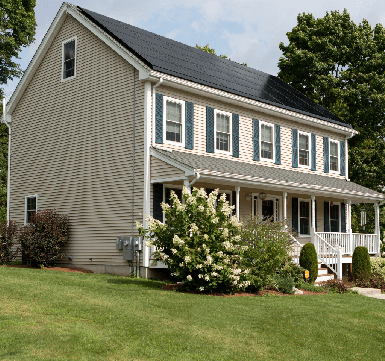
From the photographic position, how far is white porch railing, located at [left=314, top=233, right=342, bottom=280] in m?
17.0

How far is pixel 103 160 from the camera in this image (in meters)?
16.3

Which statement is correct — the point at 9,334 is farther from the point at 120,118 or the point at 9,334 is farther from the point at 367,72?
the point at 367,72

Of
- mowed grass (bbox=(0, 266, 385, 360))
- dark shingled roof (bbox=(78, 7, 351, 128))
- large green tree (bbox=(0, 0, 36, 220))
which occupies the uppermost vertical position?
large green tree (bbox=(0, 0, 36, 220))

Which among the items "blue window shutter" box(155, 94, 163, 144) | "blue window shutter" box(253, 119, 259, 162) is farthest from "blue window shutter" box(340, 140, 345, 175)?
"blue window shutter" box(155, 94, 163, 144)

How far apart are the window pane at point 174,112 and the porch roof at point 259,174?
1.12 m

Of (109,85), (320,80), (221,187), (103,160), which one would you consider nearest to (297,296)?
(221,187)

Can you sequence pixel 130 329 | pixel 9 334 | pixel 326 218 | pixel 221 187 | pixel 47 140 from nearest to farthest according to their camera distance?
pixel 9 334 < pixel 130 329 < pixel 221 187 < pixel 47 140 < pixel 326 218

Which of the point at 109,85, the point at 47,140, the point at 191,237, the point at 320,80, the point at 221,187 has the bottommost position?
the point at 191,237

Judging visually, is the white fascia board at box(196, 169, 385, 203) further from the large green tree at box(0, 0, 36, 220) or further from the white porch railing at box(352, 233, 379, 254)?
the large green tree at box(0, 0, 36, 220)

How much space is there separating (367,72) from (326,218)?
12239 mm

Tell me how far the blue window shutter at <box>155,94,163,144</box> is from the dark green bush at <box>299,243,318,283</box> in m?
5.52

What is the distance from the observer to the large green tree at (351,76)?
28.7 metres

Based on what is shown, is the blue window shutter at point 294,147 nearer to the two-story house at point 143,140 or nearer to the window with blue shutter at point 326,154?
the two-story house at point 143,140

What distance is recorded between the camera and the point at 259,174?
16.2 metres
